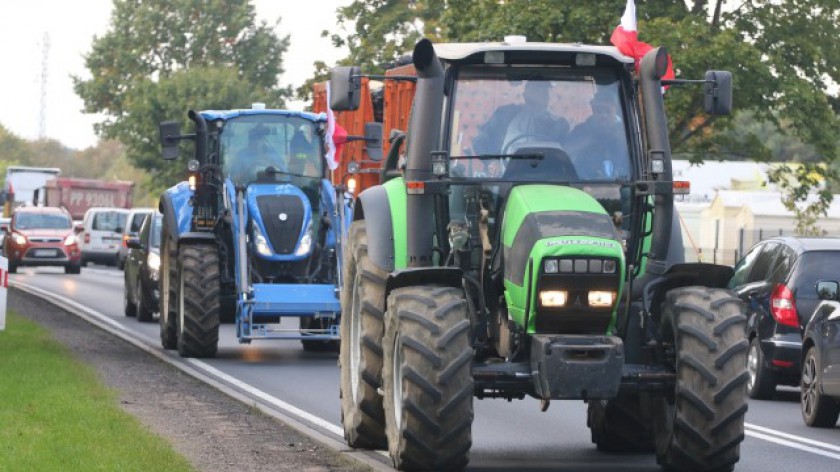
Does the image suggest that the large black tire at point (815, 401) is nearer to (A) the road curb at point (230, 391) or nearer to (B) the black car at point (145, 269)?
(A) the road curb at point (230, 391)

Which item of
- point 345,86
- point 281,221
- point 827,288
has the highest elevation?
point 345,86

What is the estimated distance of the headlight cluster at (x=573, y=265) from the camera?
36.0 ft

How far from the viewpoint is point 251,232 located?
2273 cm

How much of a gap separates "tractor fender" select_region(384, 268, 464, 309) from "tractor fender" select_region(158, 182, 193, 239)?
1177 centimetres

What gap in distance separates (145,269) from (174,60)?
255 feet

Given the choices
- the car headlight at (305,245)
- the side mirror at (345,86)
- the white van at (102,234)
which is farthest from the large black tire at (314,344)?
the white van at (102,234)

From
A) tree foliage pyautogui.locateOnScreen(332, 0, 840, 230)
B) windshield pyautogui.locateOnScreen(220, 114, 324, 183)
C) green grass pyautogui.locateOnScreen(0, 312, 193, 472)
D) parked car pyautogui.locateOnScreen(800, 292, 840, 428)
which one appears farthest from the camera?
tree foliage pyautogui.locateOnScreen(332, 0, 840, 230)

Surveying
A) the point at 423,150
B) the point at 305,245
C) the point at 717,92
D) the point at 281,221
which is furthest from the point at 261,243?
the point at 717,92

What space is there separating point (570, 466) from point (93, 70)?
93.5m

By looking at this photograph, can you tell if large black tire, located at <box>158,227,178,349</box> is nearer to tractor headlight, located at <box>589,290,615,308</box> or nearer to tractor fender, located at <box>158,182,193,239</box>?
tractor fender, located at <box>158,182,193,239</box>

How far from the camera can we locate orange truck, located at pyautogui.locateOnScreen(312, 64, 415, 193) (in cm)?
2958

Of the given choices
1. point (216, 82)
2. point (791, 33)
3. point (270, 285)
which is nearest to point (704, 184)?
point (216, 82)

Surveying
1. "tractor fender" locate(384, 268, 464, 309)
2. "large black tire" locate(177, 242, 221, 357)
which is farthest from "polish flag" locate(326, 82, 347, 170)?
"tractor fender" locate(384, 268, 464, 309)

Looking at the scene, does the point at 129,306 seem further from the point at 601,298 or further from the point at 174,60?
the point at 174,60
